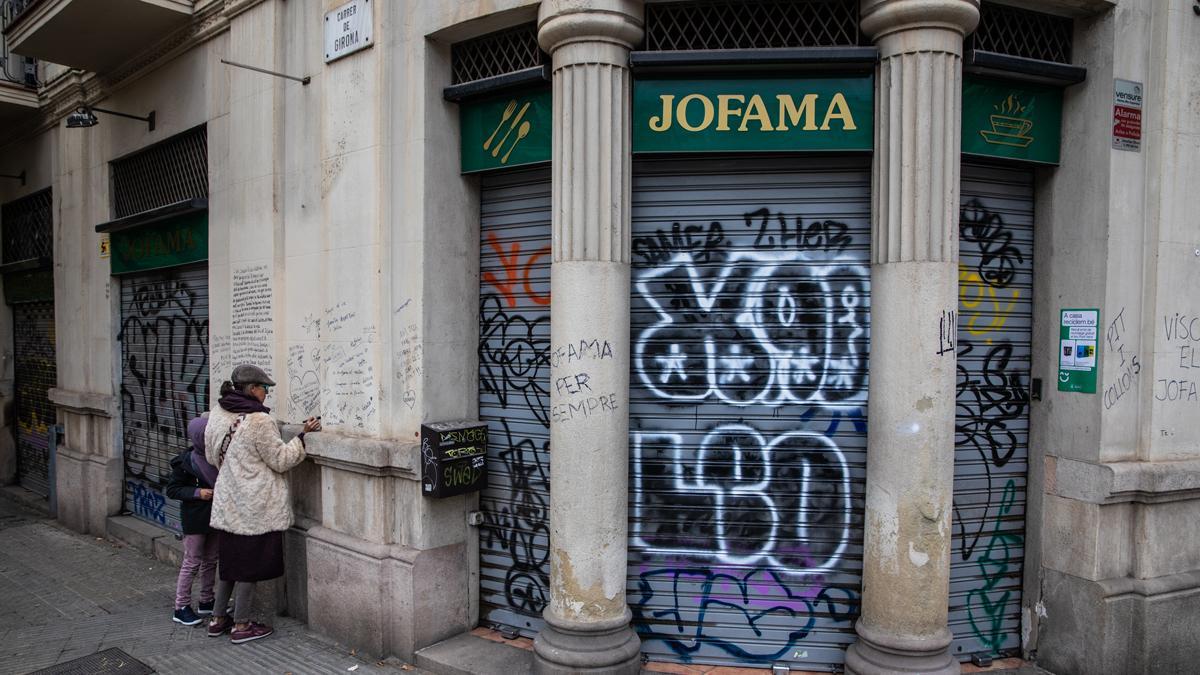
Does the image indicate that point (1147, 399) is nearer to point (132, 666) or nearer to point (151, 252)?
point (132, 666)

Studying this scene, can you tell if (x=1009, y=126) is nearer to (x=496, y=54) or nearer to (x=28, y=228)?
(x=496, y=54)

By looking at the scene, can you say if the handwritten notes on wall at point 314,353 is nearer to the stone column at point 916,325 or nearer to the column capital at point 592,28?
the column capital at point 592,28

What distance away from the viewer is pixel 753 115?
15.0 ft

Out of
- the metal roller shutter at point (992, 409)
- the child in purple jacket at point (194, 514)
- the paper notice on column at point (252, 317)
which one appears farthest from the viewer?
the paper notice on column at point (252, 317)

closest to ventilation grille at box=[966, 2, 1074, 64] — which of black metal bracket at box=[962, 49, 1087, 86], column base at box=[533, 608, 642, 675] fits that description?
black metal bracket at box=[962, 49, 1087, 86]

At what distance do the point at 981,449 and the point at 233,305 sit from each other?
645cm

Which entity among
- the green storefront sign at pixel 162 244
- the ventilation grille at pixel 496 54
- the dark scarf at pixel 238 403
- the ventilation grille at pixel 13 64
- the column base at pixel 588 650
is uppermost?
the ventilation grille at pixel 13 64

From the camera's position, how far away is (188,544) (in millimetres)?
6020

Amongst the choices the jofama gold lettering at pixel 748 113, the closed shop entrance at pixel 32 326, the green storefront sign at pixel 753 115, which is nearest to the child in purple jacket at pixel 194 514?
the green storefront sign at pixel 753 115

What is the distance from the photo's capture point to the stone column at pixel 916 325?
4.21m

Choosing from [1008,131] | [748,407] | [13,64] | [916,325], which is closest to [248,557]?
[748,407]

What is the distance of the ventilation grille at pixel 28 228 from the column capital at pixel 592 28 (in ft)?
31.6

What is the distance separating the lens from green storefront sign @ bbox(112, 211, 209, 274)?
766 centimetres

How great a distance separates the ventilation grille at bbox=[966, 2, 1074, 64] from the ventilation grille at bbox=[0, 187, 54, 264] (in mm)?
11818
